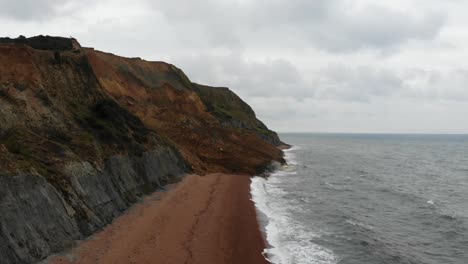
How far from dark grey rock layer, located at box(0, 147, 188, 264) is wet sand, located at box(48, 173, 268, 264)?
819 millimetres

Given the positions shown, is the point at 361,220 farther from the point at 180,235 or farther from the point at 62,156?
the point at 62,156

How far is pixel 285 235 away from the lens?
25.9 m

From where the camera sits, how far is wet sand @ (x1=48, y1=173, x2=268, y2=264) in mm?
19688

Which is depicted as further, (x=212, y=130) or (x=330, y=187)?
(x=212, y=130)

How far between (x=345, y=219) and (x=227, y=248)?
12513 mm

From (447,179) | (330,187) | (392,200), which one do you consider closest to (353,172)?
(447,179)

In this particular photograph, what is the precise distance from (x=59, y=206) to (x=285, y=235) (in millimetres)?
13224

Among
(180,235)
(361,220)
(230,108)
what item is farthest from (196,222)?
(230,108)

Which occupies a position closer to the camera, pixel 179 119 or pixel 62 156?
pixel 62 156

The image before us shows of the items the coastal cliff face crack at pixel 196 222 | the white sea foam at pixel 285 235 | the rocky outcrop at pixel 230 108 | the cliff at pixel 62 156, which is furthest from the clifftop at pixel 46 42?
the rocky outcrop at pixel 230 108

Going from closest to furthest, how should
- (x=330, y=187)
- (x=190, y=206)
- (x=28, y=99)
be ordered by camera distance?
(x=28, y=99)
(x=190, y=206)
(x=330, y=187)

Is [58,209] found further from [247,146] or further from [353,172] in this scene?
[353,172]

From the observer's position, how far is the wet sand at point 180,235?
1969cm

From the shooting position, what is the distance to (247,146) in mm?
63531
